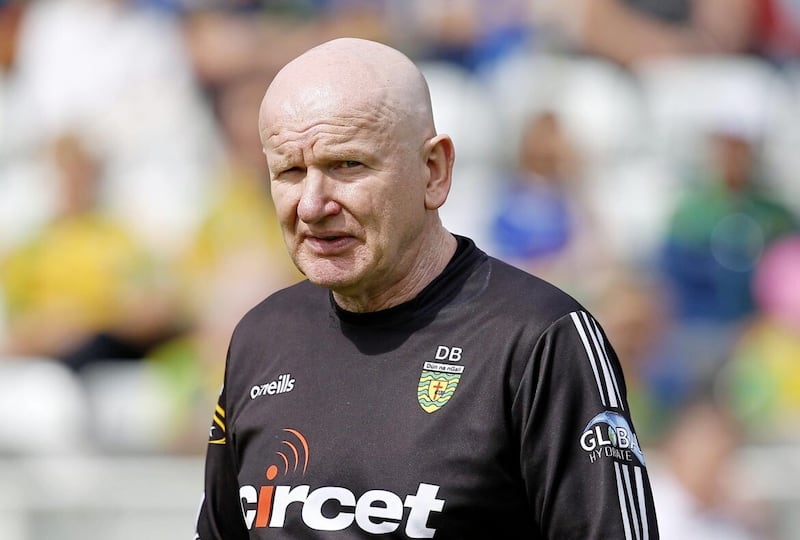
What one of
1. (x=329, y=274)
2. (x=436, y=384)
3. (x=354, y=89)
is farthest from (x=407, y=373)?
(x=354, y=89)

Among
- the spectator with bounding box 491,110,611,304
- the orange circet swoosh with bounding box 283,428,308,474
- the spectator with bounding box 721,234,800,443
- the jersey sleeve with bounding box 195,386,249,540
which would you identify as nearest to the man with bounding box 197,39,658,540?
the orange circet swoosh with bounding box 283,428,308,474

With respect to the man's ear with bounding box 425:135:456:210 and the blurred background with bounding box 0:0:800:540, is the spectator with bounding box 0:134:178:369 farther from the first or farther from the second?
the man's ear with bounding box 425:135:456:210

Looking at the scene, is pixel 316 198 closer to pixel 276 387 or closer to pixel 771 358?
pixel 276 387

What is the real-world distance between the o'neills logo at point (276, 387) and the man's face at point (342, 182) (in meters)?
0.30

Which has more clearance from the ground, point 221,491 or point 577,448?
point 577,448

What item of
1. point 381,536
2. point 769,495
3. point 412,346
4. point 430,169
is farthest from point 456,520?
point 769,495

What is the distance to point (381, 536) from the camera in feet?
8.84

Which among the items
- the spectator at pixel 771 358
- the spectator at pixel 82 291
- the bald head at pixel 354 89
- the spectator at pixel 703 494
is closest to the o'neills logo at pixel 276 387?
the bald head at pixel 354 89

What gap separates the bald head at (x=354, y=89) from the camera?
2742 mm

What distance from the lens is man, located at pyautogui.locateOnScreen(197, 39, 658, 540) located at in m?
2.66

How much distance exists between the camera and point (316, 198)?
107 inches

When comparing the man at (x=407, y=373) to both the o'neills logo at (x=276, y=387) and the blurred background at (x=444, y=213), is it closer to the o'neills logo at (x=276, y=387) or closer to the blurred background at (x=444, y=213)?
the o'neills logo at (x=276, y=387)

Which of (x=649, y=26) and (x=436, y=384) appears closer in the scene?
(x=436, y=384)

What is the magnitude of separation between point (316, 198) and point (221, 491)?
0.86 meters
